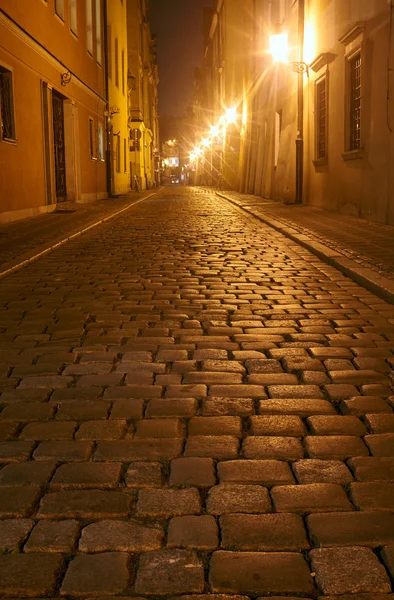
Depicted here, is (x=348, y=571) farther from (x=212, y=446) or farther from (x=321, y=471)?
(x=212, y=446)

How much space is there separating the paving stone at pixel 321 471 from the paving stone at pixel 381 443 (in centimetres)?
21

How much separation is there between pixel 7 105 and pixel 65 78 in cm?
568

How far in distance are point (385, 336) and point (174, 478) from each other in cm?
278

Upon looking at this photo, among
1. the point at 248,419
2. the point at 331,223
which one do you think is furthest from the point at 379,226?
the point at 248,419

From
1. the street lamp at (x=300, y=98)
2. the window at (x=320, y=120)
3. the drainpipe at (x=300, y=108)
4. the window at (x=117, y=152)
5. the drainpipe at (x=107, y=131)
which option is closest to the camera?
the window at (x=320, y=120)

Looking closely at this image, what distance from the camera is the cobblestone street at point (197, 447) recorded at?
215cm

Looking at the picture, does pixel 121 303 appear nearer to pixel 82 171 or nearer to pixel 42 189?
pixel 42 189

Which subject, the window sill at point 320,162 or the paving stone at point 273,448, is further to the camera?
the window sill at point 320,162

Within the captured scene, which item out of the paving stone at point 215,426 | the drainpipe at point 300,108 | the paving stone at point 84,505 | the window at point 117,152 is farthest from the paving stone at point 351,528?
the window at point 117,152

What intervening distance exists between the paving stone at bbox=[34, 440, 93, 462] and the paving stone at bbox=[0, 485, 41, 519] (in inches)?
11.3

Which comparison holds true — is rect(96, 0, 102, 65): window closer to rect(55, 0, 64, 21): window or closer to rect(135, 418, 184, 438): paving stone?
rect(55, 0, 64, 21): window

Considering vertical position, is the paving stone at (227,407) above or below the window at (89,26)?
below

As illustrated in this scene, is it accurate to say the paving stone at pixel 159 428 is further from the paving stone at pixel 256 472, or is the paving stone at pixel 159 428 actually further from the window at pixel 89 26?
the window at pixel 89 26

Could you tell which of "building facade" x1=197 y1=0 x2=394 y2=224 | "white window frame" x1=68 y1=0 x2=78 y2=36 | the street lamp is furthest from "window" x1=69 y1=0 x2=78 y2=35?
the street lamp
